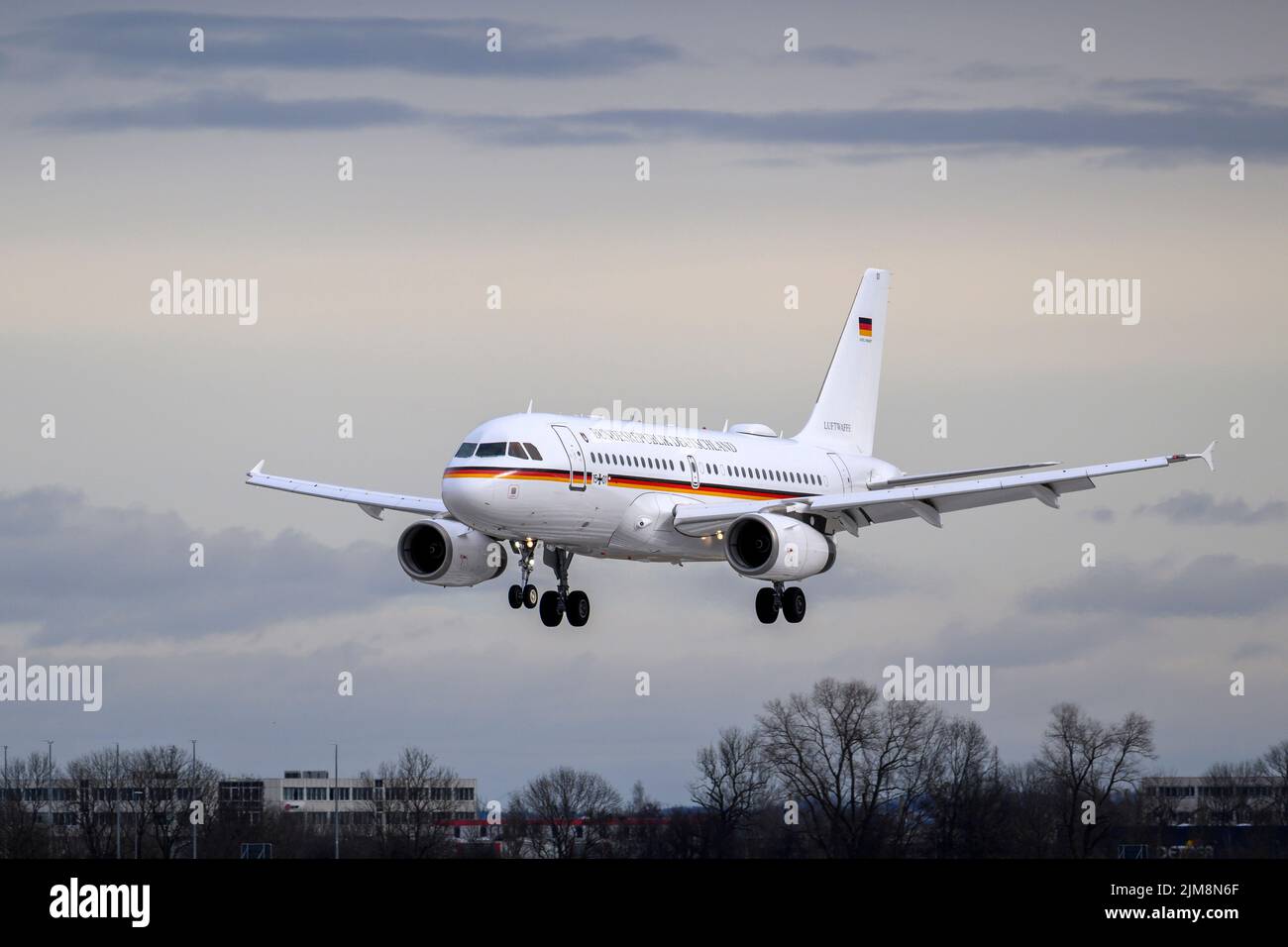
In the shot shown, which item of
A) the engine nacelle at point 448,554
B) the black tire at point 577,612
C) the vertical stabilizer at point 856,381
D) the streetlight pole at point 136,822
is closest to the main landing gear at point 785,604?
the black tire at point 577,612

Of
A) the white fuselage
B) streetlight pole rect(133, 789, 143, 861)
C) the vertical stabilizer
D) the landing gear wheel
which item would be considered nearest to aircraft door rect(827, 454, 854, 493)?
the vertical stabilizer

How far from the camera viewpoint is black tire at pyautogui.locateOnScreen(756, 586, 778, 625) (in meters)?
83.7

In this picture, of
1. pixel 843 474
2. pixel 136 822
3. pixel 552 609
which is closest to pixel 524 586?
pixel 552 609

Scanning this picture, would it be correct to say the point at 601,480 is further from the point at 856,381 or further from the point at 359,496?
the point at 856,381

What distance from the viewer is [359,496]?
3381 inches

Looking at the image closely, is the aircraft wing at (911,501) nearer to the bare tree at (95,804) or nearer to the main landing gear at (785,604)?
the main landing gear at (785,604)

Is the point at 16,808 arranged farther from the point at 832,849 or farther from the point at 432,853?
the point at 832,849

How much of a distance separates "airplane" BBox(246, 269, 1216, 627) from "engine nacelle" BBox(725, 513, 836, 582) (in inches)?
1.8

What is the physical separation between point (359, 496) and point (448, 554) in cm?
657

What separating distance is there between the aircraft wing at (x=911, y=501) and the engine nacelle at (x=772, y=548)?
605mm
